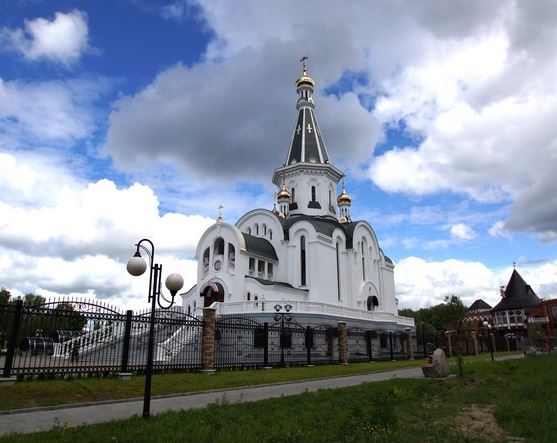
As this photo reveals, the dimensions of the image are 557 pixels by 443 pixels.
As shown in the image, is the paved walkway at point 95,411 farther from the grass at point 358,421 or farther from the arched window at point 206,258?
the arched window at point 206,258

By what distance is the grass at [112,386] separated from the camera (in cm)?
991

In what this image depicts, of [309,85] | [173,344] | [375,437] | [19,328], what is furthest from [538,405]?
[309,85]

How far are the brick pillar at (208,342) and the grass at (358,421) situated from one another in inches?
285

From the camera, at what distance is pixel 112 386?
11898 mm

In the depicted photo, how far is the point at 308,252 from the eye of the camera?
3512cm

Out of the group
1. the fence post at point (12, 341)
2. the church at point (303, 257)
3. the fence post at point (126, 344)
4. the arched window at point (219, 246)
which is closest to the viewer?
the fence post at point (12, 341)

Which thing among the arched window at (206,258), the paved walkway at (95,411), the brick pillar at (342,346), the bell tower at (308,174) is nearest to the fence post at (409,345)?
the brick pillar at (342,346)

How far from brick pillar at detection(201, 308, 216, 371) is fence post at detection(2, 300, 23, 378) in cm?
690

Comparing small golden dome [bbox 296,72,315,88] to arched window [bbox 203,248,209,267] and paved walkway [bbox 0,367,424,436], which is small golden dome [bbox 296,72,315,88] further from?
paved walkway [bbox 0,367,424,436]

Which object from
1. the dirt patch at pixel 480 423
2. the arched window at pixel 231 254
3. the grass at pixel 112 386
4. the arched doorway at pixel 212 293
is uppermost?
the arched window at pixel 231 254

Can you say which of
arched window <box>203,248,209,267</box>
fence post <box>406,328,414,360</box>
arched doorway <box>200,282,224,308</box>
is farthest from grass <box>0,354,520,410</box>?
arched window <box>203,248,209,267</box>

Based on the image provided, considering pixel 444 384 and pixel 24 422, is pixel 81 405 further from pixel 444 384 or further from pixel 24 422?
pixel 444 384

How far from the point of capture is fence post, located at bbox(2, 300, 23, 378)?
11.5m

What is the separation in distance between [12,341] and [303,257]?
25662mm
